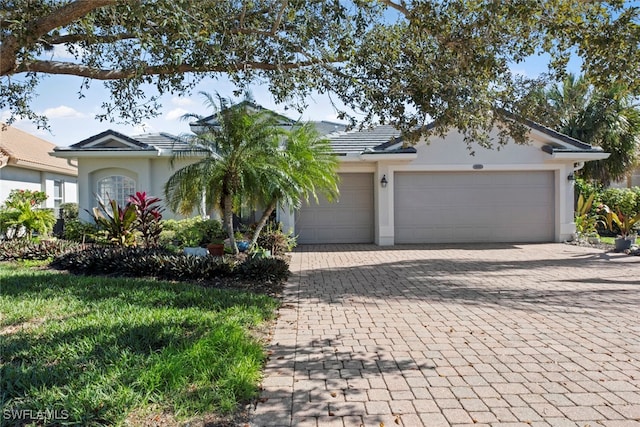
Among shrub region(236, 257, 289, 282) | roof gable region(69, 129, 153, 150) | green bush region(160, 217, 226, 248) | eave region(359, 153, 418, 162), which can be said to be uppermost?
roof gable region(69, 129, 153, 150)

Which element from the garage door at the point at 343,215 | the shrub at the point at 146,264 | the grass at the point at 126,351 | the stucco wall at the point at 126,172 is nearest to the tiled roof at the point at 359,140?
the garage door at the point at 343,215

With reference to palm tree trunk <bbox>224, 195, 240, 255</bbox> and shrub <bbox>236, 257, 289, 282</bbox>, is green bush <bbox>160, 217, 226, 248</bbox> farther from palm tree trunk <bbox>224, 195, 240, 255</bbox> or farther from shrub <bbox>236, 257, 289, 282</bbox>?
shrub <bbox>236, 257, 289, 282</bbox>

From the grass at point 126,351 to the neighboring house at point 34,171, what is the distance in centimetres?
1247

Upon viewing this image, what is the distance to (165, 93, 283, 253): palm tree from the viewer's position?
995cm

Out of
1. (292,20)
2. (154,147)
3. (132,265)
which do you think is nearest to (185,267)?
(132,265)

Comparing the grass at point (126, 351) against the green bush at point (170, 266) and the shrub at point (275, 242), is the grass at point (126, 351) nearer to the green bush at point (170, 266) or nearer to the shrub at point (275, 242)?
the green bush at point (170, 266)

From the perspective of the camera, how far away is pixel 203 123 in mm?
10258

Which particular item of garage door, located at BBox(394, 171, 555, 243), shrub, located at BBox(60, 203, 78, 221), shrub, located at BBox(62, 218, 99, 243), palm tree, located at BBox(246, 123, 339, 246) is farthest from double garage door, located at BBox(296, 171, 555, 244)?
shrub, located at BBox(60, 203, 78, 221)

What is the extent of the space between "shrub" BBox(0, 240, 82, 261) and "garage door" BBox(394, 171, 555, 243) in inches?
414

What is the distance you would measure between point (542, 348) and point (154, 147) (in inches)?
546

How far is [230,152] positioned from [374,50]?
4124 millimetres

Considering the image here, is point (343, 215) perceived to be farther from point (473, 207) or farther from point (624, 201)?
point (624, 201)

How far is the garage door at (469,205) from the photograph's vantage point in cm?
1612

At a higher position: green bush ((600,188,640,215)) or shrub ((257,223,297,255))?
green bush ((600,188,640,215))
